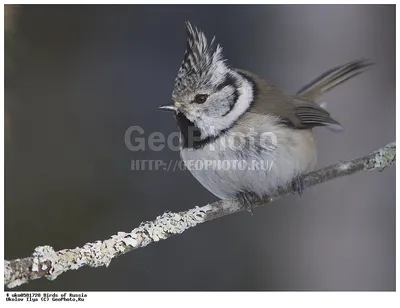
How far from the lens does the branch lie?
1778 mm

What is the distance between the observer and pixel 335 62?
2.71 meters

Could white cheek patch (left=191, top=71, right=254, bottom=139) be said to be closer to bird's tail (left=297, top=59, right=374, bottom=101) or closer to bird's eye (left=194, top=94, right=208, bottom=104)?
bird's eye (left=194, top=94, right=208, bottom=104)

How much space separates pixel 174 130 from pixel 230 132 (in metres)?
0.45

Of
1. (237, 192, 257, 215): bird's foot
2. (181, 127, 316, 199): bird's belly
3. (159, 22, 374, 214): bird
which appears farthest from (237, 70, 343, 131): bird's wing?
(237, 192, 257, 215): bird's foot

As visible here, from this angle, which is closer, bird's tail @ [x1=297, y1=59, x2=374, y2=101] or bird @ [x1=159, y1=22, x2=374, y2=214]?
bird @ [x1=159, y1=22, x2=374, y2=214]

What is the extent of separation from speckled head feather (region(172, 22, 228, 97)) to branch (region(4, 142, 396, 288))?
0.44 meters

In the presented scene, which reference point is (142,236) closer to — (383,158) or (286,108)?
(286,108)

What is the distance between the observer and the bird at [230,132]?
2.23 meters

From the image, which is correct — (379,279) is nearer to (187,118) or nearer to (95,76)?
(187,118)

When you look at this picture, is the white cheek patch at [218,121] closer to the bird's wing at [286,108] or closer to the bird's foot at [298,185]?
the bird's wing at [286,108]

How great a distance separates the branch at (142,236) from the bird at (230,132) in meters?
0.08

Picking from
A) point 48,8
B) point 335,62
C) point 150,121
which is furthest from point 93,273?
point 335,62

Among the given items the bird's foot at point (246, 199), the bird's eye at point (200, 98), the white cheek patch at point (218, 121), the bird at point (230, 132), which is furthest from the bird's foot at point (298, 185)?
the bird's eye at point (200, 98)

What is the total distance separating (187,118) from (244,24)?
0.66m
